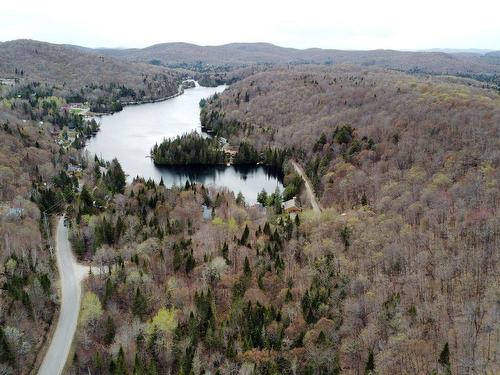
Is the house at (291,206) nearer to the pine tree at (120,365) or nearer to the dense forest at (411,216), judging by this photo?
the dense forest at (411,216)

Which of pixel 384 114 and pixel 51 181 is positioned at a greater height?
pixel 384 114

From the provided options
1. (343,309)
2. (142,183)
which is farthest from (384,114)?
(343,309)

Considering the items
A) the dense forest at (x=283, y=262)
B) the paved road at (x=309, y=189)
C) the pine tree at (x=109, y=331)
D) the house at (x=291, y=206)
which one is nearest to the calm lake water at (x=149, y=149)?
the paved road at (x=309, y=189)

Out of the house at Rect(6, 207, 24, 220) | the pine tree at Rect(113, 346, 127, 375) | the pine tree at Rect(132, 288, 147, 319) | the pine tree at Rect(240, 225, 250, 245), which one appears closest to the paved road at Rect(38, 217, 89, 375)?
the house at Rect(6, 207, 24, 220)

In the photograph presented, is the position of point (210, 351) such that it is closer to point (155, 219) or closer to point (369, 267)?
point (369, 267)

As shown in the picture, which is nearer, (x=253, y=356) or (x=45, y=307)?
(x=253, y=356)

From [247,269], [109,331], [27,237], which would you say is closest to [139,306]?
[109,331]
